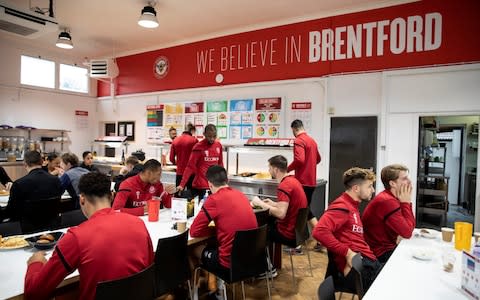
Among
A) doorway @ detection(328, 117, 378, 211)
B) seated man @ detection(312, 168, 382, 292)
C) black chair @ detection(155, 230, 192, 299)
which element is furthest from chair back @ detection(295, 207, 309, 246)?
doorway @ detection(328, 117, 378, 211)

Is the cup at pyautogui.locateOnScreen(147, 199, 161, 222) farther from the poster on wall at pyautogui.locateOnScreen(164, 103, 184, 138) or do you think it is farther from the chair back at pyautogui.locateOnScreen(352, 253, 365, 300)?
the poster on wall at pyautogui.locateOnScreen(164, 103, 184, 138)

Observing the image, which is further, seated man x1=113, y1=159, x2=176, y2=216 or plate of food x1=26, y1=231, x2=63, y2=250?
seated man x1=113, y1=159, x2=176, y2=216

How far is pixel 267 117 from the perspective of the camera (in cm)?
545

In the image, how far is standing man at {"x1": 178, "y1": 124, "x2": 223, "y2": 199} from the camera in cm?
415

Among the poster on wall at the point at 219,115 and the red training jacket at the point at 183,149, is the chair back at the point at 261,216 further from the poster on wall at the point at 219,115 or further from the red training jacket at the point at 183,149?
the poster on wall at the point at 219,115

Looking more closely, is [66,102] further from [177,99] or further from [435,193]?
[435,193]

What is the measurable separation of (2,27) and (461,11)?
19.1ft

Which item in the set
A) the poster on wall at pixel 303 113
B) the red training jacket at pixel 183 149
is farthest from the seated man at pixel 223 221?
the poster on wall at pixel 303 113

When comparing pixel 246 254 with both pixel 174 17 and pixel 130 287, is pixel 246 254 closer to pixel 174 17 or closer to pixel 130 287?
pixel 130 287

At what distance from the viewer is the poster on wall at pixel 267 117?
5.34 m

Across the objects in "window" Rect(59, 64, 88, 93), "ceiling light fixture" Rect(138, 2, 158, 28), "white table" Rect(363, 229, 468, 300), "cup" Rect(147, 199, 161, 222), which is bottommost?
"white table" Rect(363, 229, 468, 300)

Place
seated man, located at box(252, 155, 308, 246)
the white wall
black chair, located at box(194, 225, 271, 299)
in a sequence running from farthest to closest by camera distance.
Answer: the white wall, seated man, located at box(252, 155, 308, 246), black chair, located at box(194, 225, 271, 299)

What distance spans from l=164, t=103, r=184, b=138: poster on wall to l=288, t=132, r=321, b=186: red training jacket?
3085 mm

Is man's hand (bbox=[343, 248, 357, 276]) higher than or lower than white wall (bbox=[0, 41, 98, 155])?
lower
